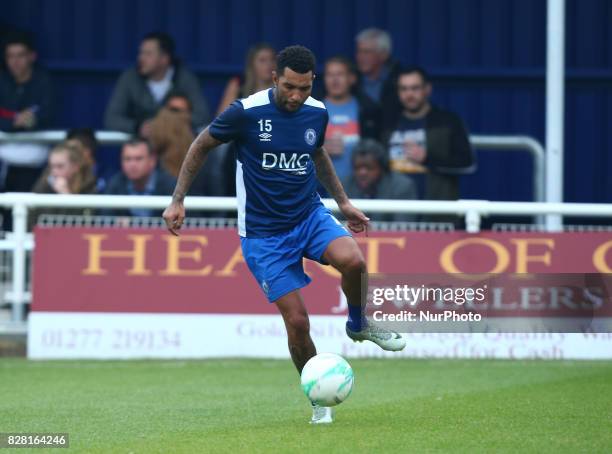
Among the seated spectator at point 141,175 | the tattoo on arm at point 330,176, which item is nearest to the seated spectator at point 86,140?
the seated spectator at point 141,175

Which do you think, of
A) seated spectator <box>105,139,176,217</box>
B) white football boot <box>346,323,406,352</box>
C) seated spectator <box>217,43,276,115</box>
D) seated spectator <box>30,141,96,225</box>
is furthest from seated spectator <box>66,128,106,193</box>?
white football boot <box>346,323,406,352</box>

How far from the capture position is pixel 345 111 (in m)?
12.8

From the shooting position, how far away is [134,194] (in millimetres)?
12148

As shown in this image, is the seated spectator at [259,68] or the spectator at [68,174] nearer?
the spectator at [68,174]

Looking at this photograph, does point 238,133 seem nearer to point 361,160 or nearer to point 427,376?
point 427,376

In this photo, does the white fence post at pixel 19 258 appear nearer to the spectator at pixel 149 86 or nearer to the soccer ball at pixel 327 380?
the spectator at pixel 149 86

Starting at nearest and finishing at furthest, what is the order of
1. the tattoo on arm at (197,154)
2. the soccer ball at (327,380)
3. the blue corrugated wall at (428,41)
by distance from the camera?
the soccer ball at (327,380) → the tattoo on arm at (197,154) → the blue corrugated wall at (428,41)

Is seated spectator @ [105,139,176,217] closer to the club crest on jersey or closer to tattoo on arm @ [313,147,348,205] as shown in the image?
tattoo on arm @ [313,147,348,205]

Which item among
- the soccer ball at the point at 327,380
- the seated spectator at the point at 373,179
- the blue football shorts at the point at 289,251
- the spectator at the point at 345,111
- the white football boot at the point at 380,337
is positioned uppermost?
the spectator at the point at 345,111

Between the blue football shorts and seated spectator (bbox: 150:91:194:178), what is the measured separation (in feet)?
13.9

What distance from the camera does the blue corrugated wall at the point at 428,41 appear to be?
614 inches

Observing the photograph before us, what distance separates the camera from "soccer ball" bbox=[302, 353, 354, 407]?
24.2 ft

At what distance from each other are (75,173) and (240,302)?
1969mm

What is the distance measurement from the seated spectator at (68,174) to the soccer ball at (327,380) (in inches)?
200
